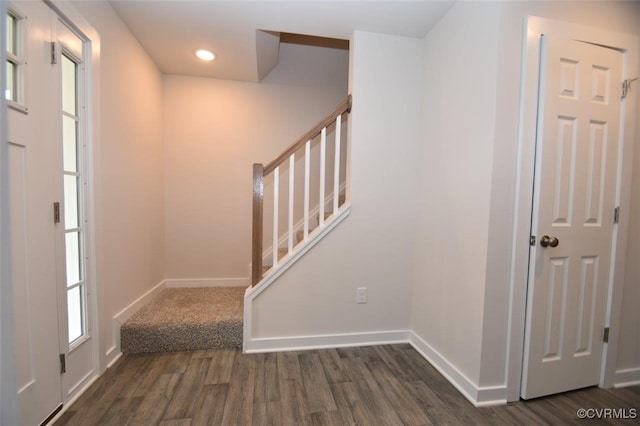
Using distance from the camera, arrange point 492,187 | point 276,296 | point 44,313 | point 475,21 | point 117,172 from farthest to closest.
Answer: point 276,296 < point 117,172 < point 475,21 < point 492,187 < point 44,313

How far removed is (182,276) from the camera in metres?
3.00

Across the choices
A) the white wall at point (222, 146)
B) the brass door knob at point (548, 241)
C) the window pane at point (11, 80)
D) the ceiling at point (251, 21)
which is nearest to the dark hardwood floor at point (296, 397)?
the brass door knob at point (548, 241)

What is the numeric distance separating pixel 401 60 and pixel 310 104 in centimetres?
123

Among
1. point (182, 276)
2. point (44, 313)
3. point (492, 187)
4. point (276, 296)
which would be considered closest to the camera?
point (44, 313)

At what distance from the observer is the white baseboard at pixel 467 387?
1.58 m

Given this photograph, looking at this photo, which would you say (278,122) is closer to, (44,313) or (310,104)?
(310,104)

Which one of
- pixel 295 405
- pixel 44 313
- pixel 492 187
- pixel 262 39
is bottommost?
pixel 295 405

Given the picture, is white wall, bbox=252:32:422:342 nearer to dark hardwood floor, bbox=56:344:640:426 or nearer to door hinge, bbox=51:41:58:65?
dark hardwood floor, bbox=56:344:640:426

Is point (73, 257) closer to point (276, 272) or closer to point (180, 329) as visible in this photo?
point (180, 329)

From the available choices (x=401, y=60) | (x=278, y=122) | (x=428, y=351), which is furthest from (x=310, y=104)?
(x=428, y=351)

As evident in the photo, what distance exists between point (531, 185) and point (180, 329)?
2.59 metres

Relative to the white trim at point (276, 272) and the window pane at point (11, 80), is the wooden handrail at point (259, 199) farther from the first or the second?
the window pane at point (11, 80)

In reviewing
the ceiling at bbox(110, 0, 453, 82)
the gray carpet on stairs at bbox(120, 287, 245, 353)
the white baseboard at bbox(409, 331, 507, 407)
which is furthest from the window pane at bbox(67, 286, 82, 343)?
the white baseboard at bbox(409, 331, 507, 407)

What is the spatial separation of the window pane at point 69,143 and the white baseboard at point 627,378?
3.65 metres
